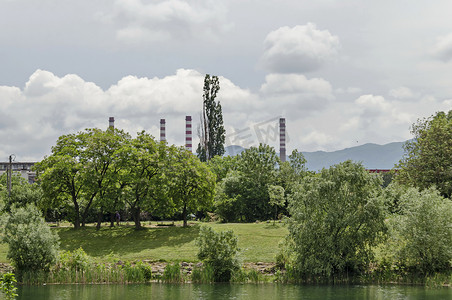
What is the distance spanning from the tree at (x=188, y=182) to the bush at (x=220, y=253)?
65.6 ft

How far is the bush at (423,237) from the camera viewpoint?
133 feet

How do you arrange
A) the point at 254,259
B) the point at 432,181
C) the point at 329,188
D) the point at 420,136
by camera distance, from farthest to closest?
the point at 420,136
the point at 432,181
the point at 254,259
the point at 329,188

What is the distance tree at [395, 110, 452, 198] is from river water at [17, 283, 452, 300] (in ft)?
83.0

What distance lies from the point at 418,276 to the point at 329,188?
33.4ft

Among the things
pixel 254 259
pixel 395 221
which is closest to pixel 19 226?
pixel 254 259

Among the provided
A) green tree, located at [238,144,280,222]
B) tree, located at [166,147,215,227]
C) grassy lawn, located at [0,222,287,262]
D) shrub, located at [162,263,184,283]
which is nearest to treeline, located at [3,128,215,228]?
tree, located at [166,147,215,227]

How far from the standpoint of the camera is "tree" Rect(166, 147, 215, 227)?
61.6 metres

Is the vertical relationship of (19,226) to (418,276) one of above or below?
above

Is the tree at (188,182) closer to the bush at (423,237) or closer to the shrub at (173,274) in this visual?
the shrub at (173,274)

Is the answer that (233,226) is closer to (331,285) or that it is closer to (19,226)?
(331,285)

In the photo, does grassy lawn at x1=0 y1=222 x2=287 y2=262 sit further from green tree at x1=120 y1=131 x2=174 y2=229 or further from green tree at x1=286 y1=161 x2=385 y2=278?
green tree at x1=286 y1=161 x2=385 y2=278

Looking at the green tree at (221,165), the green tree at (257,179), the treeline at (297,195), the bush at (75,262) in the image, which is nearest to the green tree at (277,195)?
the treeline at (297,195)

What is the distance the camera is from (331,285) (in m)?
40.0

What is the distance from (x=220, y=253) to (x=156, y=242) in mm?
15513
